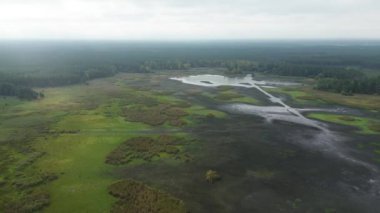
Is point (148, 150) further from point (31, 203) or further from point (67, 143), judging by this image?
point (31, 203)

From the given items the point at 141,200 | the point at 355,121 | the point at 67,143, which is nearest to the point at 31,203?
the point at 141,200

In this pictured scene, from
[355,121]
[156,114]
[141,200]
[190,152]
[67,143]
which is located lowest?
[156,114]

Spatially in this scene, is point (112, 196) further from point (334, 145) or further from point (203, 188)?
point (334, 145)

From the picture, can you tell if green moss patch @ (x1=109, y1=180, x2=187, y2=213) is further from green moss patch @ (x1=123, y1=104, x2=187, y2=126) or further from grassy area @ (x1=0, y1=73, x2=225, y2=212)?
green moss patch @ (x1=123, y1=104, x2=187, y2=126)

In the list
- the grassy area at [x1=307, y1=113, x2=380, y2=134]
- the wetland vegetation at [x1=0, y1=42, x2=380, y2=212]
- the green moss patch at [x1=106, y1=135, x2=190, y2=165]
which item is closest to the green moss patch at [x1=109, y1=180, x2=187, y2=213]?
the wetland vegetation at [x1=0, y1=42, x2=380, y2=212]

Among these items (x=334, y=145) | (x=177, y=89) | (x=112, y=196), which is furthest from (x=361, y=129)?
(x=177, y=89)
